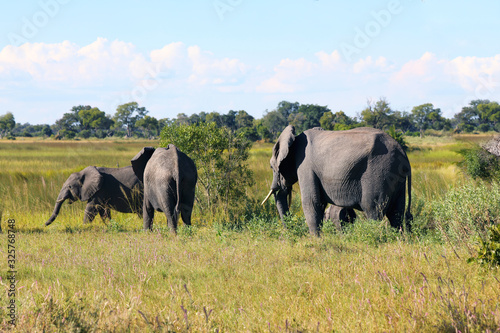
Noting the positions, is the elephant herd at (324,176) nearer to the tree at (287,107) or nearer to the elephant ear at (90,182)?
the elephant ear at (90,182)

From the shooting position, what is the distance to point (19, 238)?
920 centimetres

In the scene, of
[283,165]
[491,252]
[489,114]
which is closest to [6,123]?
[489,114]

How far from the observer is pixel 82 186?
11500 mm

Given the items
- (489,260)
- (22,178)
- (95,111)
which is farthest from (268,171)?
(95,111)

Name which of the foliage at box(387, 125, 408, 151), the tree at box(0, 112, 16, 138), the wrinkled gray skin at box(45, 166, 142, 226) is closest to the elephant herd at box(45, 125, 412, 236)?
the wrinkled gray skin at box(45, 166, 142, 226)

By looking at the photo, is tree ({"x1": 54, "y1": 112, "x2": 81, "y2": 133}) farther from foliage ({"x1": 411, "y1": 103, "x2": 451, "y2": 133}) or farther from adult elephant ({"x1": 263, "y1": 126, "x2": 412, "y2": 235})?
adult elephant ({"x1": 263, "y1": 126, "x2": 412, "y2": 235})

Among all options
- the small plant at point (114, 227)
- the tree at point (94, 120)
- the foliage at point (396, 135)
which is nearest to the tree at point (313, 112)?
the tree at point (94, 120)

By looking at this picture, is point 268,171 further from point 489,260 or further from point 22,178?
point 489,260

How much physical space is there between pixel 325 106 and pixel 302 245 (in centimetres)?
8906

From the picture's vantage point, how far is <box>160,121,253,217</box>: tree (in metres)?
11.5

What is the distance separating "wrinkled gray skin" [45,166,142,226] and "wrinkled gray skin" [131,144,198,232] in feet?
5.68

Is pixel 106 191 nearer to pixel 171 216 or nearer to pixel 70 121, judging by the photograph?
pixel 171 216

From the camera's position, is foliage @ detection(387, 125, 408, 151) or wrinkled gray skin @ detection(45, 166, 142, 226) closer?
wrinkled gray skin @ detection(45, 166, 142, 226)

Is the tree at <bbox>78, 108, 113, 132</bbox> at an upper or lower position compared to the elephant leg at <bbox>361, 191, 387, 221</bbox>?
upper
